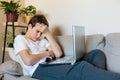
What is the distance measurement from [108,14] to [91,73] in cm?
104

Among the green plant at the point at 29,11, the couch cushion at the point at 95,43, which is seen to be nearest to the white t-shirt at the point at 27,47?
the couch cushion at the point at 95,43

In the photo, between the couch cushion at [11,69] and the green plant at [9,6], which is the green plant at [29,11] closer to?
the green plant at [9,6]

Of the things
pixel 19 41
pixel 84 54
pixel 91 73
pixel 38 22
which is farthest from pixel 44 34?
pixel 91 73

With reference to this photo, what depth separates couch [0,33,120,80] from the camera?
1.79 m

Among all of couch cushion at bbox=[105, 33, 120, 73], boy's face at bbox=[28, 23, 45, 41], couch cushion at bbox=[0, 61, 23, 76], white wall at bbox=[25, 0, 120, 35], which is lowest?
couch cushion at bbox=[0, 61, 23, 76]

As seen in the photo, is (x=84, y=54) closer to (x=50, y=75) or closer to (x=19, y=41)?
(x=50, y=75)

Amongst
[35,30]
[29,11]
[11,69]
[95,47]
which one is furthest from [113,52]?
[29,11]

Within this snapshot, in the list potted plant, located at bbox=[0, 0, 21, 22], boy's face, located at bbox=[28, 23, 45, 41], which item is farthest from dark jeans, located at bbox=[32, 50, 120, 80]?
potted plant, located at bbox=[0, 0, 21, 22]

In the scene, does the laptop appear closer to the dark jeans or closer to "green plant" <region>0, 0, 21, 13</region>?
the dark jeans

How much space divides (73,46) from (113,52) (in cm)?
49

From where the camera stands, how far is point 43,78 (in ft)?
5.49

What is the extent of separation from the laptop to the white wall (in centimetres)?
42

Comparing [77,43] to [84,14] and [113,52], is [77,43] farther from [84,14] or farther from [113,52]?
[84,14]

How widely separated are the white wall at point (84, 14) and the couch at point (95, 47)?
27 cm
